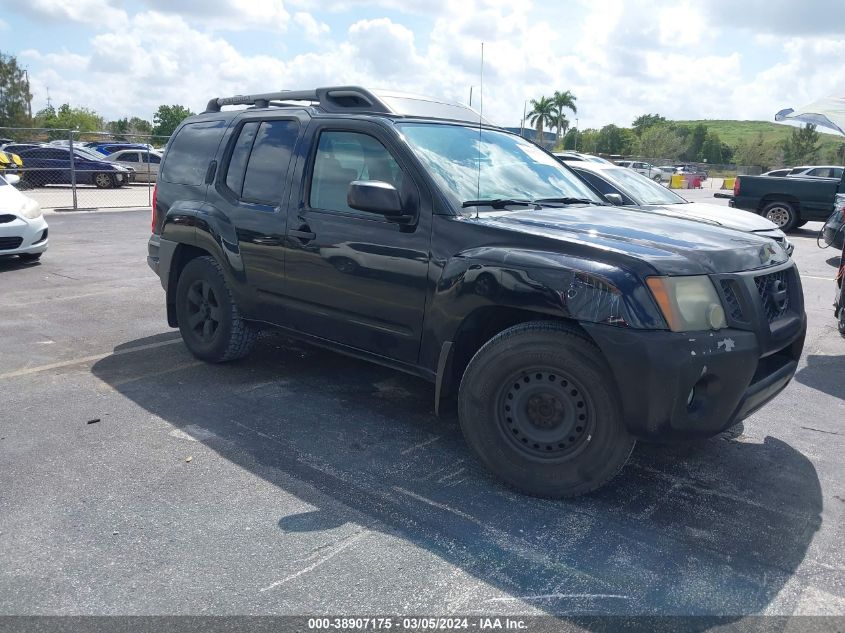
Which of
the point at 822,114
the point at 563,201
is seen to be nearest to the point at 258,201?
the point at 563,201

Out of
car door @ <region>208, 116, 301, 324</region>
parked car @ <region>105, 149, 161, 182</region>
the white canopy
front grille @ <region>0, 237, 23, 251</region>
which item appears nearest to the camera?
car door @ <region>208, 116, 301, 324</region>

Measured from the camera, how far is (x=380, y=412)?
4625 millimetres

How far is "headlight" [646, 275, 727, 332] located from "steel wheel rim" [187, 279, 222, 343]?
3301mm

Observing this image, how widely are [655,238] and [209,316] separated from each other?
335 cm

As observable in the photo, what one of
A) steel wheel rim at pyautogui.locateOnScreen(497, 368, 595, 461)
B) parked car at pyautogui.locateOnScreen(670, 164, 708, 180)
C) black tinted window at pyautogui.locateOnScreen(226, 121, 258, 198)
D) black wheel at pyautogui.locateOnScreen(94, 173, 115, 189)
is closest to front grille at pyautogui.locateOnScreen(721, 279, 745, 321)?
steel wheel rim at pyautogui.locateOnScreen(497, 368, 595, 461)

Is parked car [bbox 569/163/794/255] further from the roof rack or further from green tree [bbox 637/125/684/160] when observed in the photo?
green tree [bbox 637/125/684/160]

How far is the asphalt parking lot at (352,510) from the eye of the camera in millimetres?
2719

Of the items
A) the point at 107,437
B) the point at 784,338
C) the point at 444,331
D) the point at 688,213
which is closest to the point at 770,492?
the point at 784,338

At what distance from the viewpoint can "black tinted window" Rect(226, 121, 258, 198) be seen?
5023 mm

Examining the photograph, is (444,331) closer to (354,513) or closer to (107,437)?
(354,513)

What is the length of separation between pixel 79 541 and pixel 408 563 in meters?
1.39

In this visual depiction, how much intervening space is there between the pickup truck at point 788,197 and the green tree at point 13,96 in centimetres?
6359

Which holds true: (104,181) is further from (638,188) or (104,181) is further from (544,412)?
(544,412)

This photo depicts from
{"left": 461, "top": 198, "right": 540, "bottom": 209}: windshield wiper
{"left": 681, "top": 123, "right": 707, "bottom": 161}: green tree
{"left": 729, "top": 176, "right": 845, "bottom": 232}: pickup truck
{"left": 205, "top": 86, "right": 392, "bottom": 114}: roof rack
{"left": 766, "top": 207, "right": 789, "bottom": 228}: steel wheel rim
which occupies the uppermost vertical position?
{"left": 681, "top": 123, "right": 707, "bottom": 161}: green tree
